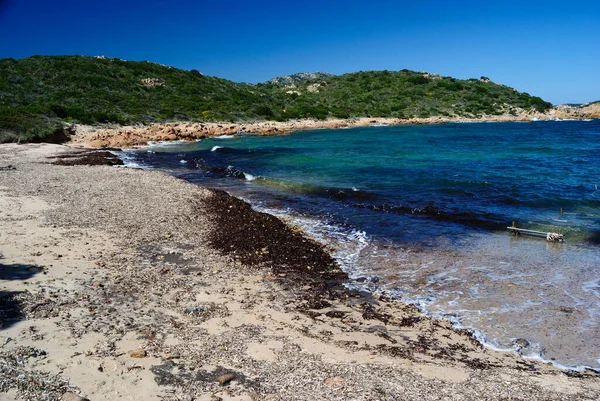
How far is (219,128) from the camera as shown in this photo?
49.8m

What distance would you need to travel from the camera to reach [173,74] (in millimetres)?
78562

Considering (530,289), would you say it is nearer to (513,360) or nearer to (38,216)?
(513,360)

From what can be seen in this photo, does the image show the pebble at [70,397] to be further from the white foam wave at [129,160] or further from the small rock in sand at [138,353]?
the white foam wave at [129,160]

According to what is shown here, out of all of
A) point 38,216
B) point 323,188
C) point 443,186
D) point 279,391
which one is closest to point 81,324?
point 279,391

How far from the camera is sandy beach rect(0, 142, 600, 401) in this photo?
4777 mm

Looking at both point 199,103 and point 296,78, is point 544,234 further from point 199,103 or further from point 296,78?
point 296,78

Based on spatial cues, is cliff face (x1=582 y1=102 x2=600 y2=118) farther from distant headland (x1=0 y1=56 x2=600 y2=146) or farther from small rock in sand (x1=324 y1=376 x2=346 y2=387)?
small rock in sand (x1=324 y1=376 x2=346 y2=387)

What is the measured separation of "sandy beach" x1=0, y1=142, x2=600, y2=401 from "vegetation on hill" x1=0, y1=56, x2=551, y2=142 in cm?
2746

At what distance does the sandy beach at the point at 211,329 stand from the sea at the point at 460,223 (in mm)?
865

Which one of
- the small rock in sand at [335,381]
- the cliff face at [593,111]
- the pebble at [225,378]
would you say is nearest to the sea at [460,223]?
the small rock in sand at [335,381]

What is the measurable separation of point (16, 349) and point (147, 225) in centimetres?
649

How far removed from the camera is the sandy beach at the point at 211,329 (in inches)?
188

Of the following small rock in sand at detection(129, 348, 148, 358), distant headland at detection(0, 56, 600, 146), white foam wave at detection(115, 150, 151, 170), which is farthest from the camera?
distant headland at detection(0, 56, 600, 146)

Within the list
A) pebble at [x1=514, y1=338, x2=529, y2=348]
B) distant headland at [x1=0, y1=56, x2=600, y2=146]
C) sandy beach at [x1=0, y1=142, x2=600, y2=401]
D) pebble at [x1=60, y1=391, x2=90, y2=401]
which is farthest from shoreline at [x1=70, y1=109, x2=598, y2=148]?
pebble at [x1=514, y1=338, x2=529, y2=348]
